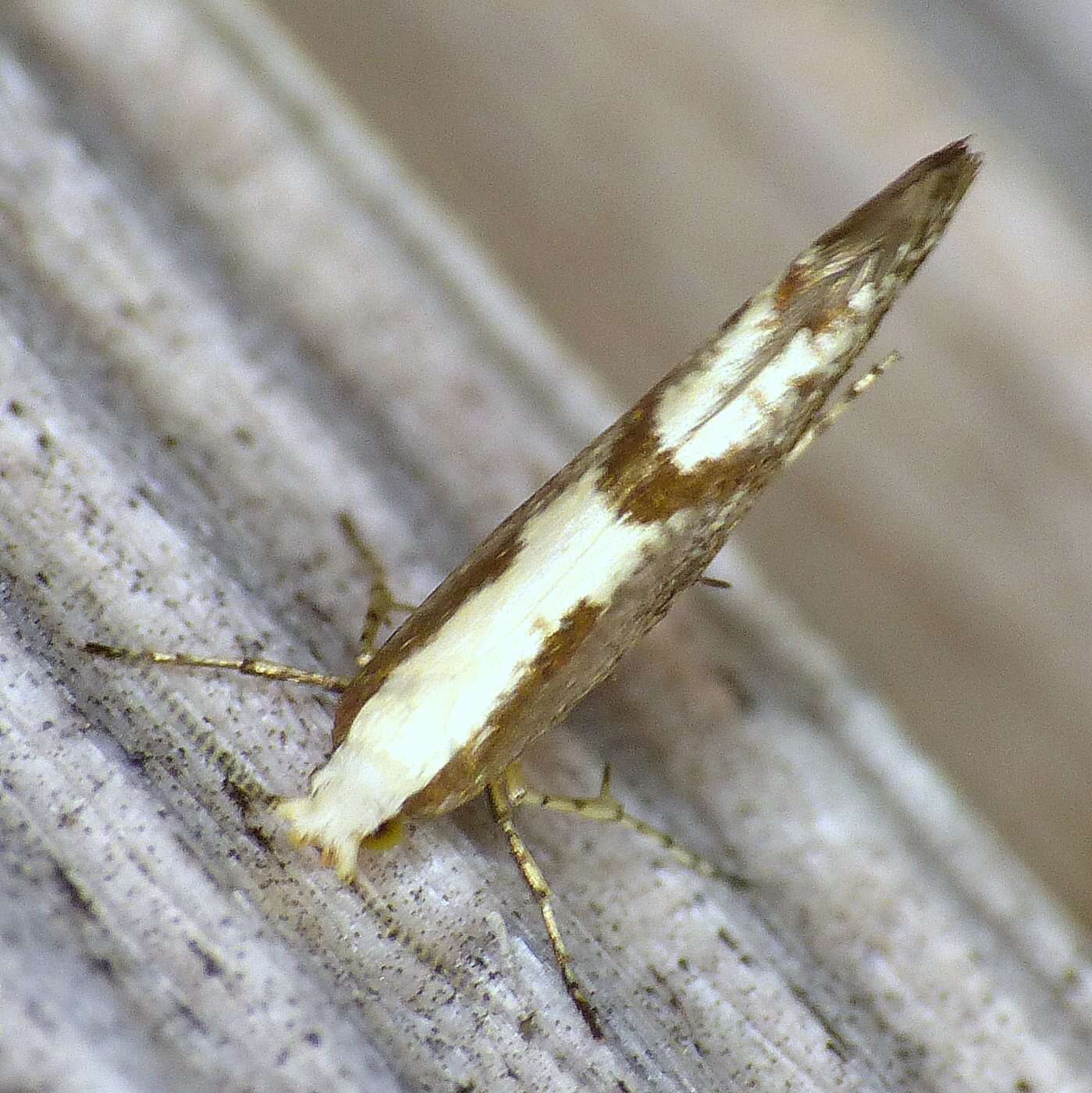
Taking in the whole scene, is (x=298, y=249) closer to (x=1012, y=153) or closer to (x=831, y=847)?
(x=1012, y=153)

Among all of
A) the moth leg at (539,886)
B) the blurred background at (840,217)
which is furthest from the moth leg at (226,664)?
the blurred background at (840,217)

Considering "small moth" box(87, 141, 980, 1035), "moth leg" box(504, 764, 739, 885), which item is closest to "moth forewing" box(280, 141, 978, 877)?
"small moth" box(87, 141, 980, 1035)

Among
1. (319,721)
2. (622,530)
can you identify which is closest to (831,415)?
(622,530)

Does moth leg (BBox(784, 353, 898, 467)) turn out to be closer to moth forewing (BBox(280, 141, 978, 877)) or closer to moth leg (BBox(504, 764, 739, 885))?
moth forewing (BBox(280, 141, 978, 877))

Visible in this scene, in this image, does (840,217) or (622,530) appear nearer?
(622,530)

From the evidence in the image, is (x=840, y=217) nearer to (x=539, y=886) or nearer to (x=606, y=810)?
(x=606, y=810)

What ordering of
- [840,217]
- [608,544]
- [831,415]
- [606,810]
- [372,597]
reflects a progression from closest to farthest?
[608,544], [831,415], [606,810], [372,597], [840,217]
